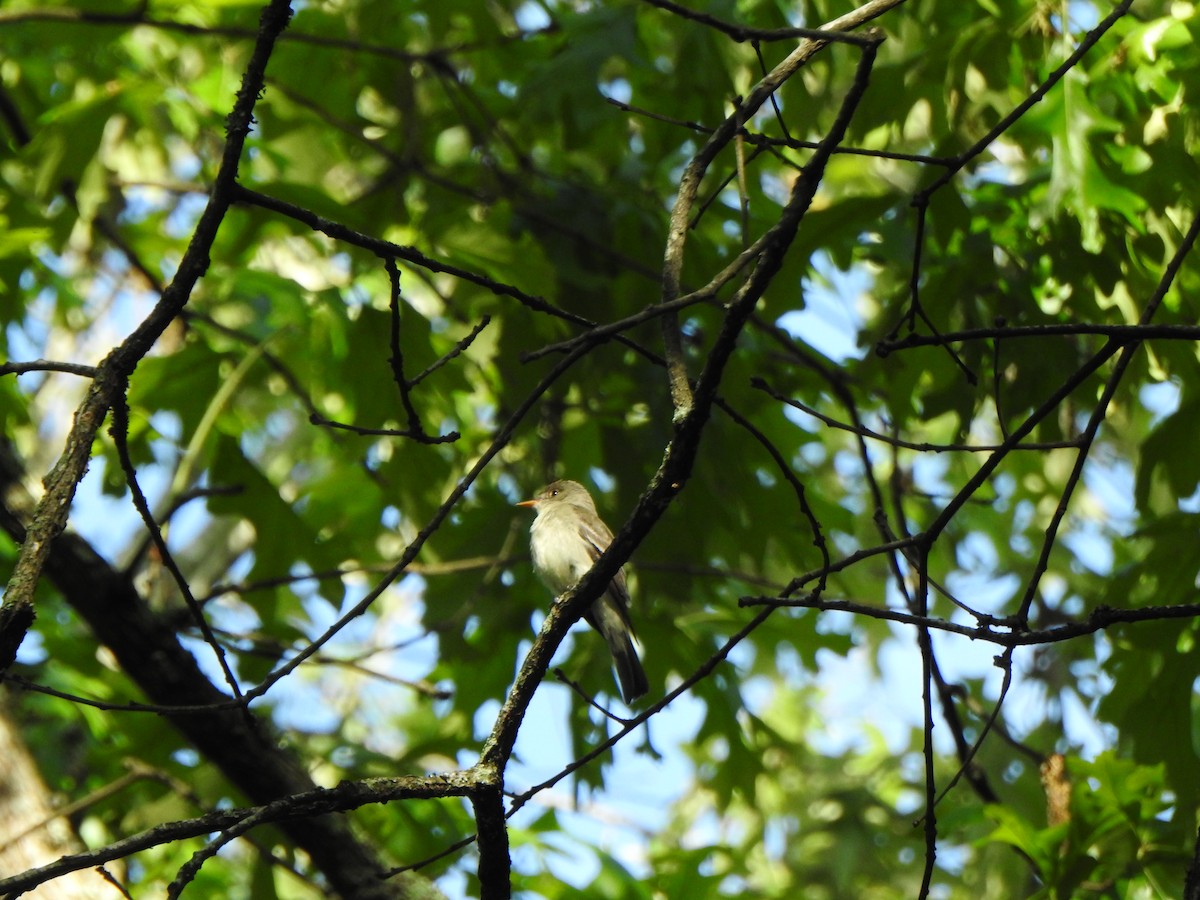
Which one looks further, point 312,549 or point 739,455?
point 312,549

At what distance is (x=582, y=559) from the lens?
5.32 metres

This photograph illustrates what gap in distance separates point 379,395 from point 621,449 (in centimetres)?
103

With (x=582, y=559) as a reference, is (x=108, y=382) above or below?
below

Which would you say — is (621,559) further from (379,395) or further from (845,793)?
(845,793)

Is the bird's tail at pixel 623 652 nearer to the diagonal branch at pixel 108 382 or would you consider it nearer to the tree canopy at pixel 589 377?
the tree canopy at pixel 589 377

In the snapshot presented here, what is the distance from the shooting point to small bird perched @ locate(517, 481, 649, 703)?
4.98 meters

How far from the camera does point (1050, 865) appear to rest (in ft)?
13.0

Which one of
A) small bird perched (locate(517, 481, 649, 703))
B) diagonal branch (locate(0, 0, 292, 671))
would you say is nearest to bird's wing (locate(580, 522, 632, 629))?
small bird perched (locate(517, 481, 649, 703))

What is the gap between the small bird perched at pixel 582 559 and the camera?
498 centimetres

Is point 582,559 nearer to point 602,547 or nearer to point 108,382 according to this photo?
point 602,547

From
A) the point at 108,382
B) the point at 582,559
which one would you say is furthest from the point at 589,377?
the point at 108,382

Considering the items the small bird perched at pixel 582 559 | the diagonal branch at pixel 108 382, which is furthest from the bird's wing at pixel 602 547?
the diagonal branch at pixel 108 382

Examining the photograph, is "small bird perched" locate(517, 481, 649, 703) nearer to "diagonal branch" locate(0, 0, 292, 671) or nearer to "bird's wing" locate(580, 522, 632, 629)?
"bird's wing" locate(580, 522, 632, 629)

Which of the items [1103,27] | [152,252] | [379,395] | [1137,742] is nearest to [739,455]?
[379,395]
